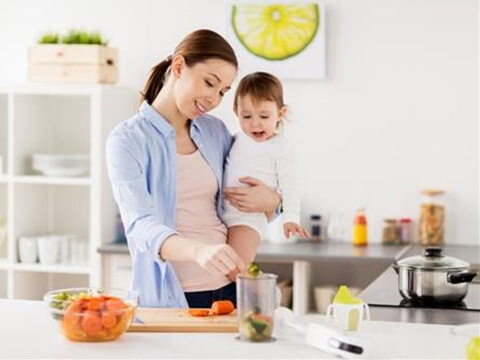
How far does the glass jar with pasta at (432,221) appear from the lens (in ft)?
16.0

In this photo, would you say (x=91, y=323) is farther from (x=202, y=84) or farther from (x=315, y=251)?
(x=315, y=251)

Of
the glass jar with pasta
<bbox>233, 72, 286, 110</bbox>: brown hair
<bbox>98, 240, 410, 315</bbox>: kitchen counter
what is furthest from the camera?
the glass jar with pasta

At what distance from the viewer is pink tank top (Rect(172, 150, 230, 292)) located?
2838 mm

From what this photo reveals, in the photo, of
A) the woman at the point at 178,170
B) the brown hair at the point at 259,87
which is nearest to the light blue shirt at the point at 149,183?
the woman at the point at 178,170

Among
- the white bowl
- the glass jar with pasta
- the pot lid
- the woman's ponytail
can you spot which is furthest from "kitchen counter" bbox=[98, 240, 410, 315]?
the woman's ponytail

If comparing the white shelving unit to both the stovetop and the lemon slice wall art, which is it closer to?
the lemon slice wall art

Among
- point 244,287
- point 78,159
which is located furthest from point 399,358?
point 78,159

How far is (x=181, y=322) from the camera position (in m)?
2.48

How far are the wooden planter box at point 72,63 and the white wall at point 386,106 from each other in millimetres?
315

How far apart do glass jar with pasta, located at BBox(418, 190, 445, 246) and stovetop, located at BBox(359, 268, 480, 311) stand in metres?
1.44

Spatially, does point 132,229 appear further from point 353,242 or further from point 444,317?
point 353,242

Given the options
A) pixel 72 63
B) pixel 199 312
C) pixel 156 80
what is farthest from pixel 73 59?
pixel 199 312

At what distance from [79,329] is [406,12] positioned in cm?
309

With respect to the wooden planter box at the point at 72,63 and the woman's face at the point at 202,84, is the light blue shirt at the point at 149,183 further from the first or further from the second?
the wooden planter box at the point at 72,63
